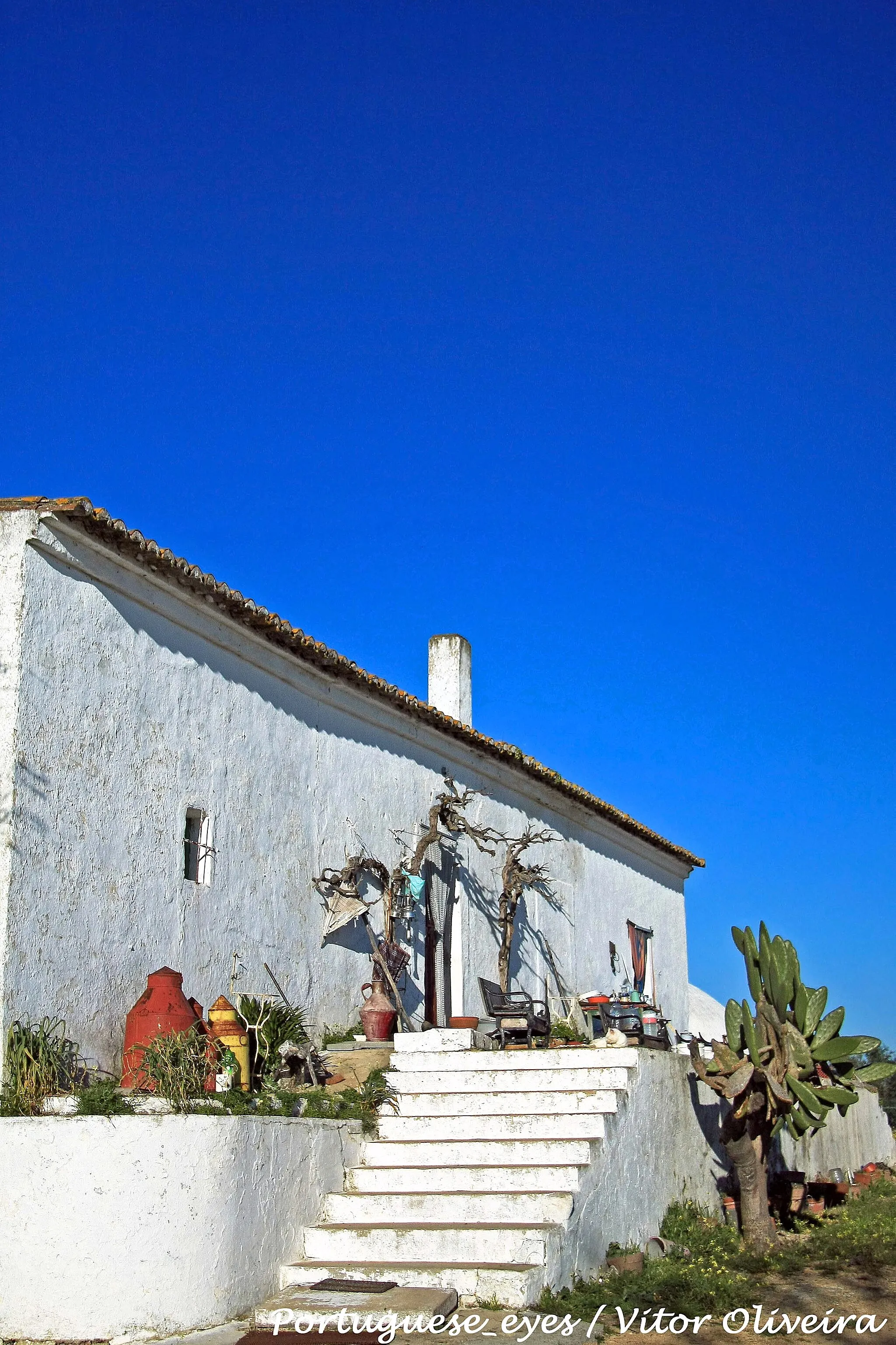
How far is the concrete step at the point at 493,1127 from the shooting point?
8.70 meters

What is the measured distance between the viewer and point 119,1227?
6.72 meters

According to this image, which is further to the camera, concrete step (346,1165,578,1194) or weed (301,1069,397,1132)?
weed (301,1069,397,1132)

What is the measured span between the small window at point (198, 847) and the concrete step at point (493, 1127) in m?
2.34

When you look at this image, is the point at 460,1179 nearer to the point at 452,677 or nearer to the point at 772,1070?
the point at 772,1070

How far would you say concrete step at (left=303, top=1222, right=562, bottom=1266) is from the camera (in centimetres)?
735

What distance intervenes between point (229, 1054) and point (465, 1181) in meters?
1.81

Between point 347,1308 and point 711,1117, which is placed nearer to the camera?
point 347,1308

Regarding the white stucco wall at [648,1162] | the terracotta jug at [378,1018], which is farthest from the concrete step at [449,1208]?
the terracotta jug at [378,1018]

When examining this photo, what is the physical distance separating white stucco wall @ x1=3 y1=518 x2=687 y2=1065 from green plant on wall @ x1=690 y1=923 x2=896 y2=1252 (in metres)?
3.67

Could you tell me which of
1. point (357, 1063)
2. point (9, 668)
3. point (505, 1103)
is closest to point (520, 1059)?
point (505, 1103)

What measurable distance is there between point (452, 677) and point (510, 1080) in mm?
8379

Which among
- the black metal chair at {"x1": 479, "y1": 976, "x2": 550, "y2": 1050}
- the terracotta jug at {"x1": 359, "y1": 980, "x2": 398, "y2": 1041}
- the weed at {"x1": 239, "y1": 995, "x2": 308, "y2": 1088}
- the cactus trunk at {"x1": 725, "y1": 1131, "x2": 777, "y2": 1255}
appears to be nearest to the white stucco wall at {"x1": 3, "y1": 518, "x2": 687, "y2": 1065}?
the terracotta jug at {"x1": 359, "y1": 980, "x2": 398, "y2": 1041}

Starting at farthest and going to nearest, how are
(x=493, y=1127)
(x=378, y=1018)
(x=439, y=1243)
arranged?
(x=378, y=1018) → (x=493, y=1127) → (x=439, y=1243)

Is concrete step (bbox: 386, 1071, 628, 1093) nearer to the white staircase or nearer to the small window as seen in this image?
the white staircase
